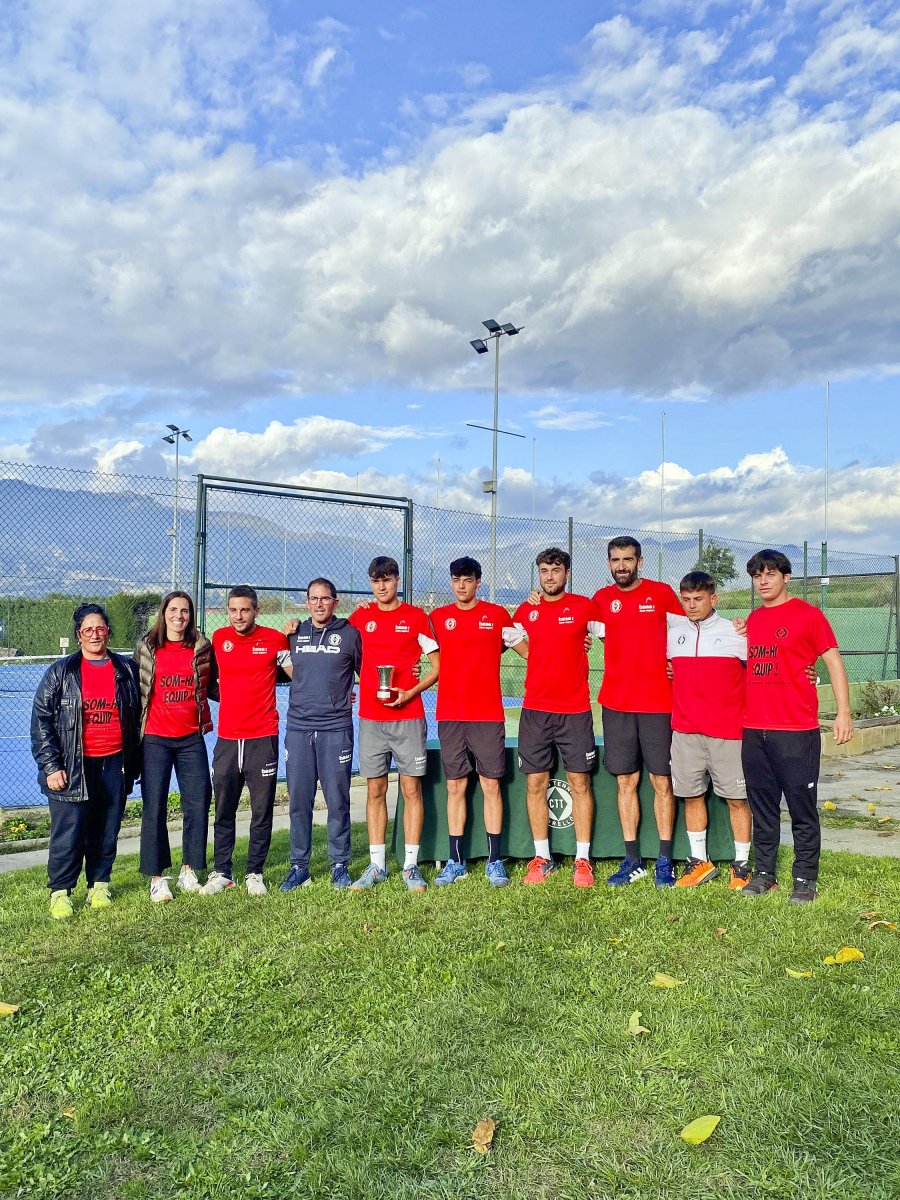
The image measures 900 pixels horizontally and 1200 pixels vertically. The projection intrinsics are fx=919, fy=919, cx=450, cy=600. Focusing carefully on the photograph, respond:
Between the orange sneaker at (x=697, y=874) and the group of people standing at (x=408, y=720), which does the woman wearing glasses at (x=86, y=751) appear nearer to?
the group of people standing at (x=408, y=720)

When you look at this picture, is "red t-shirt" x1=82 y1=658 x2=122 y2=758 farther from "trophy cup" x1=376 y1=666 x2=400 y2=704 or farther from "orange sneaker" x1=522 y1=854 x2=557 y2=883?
"orange sneaker" x1=522 y1=854 x2=557 y2=883

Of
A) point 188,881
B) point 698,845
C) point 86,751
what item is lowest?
point 188,881

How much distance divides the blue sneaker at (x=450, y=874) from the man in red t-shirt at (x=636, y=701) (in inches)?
37.1

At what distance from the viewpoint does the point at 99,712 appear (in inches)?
220

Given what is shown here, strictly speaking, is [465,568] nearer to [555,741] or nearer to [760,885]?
[555,741]

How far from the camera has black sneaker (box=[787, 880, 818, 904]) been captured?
17.3 feet

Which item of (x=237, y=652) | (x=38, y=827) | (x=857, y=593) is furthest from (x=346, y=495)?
(x=857, y=593)

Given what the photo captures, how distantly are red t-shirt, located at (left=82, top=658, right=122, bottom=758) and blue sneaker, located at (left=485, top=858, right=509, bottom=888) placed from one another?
2.45 metres

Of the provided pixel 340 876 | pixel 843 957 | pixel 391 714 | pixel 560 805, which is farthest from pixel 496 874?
pixel 843 957

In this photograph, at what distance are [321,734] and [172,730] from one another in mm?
915

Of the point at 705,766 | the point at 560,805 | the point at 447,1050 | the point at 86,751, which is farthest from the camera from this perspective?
the point at 560,805

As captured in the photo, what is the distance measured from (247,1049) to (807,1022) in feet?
7.20

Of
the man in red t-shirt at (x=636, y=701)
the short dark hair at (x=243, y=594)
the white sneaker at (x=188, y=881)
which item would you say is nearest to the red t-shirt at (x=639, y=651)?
the man in red t-shirt at (x=636, y=701)

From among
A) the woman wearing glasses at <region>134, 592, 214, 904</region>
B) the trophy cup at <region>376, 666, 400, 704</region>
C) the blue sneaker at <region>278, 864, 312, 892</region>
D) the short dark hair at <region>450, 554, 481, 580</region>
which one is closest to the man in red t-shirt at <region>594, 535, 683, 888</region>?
the short dark hair at <region>450, 554, 481, 580</region>
